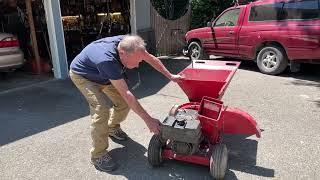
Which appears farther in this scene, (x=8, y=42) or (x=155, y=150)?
(x=8, y=42)

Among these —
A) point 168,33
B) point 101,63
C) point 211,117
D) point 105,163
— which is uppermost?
point 101,63

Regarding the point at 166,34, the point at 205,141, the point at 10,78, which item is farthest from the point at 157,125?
the point at 166,34

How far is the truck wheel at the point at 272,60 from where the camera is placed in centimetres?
891

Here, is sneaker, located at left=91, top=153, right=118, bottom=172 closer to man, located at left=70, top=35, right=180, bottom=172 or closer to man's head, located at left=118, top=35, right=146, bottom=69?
man, located at left=70, top=35, right=180, bottom=172

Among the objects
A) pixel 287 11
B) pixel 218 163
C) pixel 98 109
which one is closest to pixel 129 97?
pixel 98 109

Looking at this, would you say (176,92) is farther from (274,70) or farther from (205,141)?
(205,141)

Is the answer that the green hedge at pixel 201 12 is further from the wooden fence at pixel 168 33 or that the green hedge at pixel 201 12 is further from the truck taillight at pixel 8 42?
the truck taillight at pixel 8 42

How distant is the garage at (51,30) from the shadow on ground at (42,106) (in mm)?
857

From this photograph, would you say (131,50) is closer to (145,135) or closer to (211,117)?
(211,117)

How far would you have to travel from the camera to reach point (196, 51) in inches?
448

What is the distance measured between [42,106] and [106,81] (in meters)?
3.15

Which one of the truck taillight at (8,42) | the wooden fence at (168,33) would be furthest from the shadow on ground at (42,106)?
the wooden fence at (168,33)

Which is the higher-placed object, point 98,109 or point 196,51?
point 98,109

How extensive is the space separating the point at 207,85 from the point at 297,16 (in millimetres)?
5374
